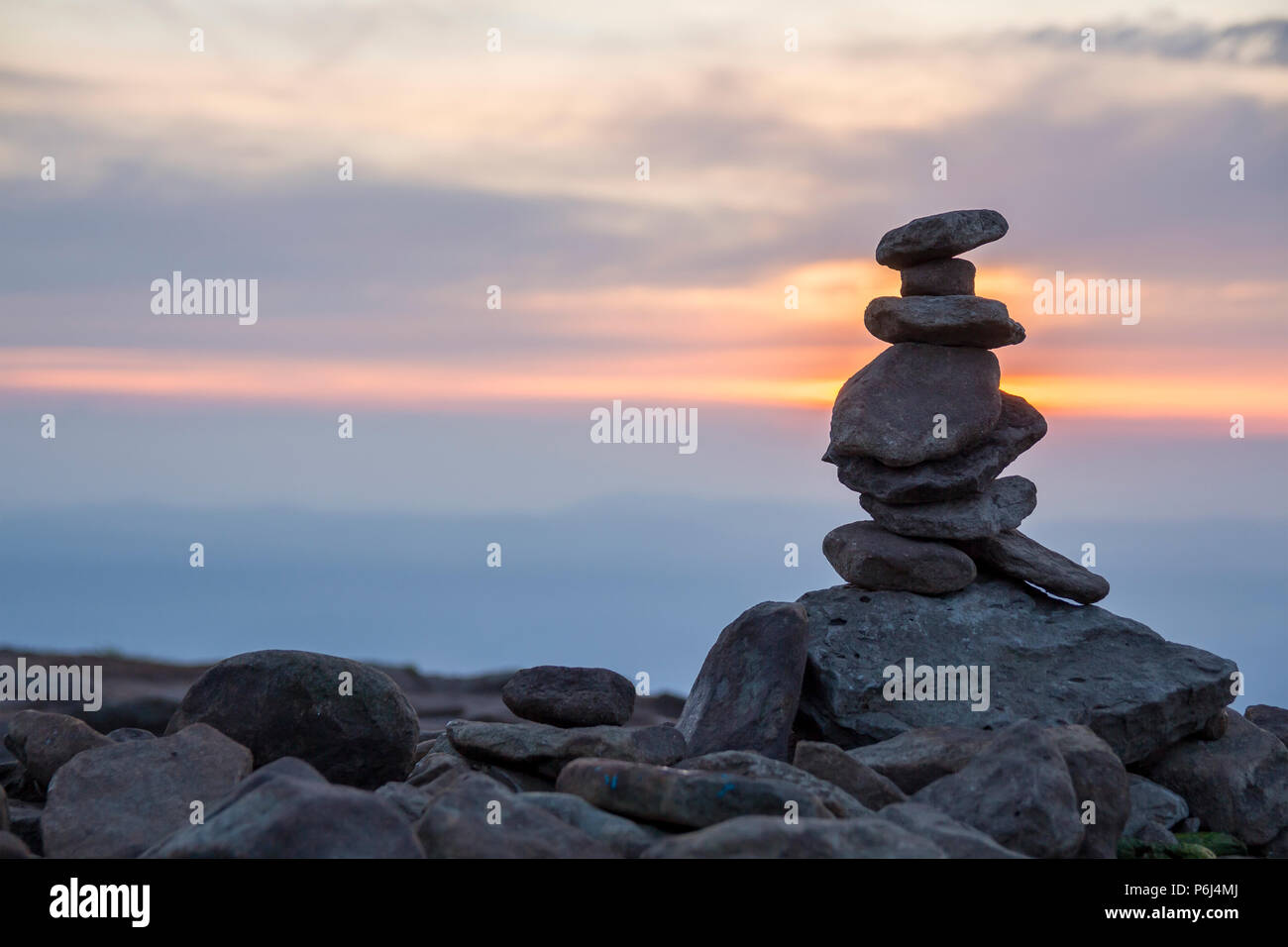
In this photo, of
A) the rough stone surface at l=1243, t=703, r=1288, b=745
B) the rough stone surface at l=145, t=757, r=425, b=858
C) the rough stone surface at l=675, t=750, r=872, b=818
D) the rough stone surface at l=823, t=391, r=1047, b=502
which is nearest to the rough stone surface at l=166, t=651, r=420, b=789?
the rough stone surface at l=675, t=750, r=872, b=818

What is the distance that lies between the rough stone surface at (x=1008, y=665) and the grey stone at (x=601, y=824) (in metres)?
5.26

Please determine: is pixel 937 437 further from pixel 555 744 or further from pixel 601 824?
pixel 601 824

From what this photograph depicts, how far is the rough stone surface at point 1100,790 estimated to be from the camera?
1069 cm

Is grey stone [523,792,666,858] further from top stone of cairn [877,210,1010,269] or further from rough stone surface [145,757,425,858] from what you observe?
top stone of cairn [877,210,1010,269]

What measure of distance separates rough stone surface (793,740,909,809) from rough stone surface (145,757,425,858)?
4262 millimetres

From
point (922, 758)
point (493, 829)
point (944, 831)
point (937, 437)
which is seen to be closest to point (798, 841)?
point (944, 831)

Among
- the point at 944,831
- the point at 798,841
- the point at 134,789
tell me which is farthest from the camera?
the point at 134,789

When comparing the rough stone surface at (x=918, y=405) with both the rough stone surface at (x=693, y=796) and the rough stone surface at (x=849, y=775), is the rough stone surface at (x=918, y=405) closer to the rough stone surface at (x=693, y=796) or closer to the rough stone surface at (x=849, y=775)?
the rough stone surface at (x=849, y=775)

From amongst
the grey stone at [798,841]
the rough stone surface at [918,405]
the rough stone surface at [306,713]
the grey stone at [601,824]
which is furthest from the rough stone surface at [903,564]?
the grey stone at [798,841]

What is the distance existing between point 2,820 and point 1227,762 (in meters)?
12.2

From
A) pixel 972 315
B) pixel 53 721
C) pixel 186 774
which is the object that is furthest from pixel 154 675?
pixel 972 315

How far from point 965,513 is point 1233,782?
4.04m

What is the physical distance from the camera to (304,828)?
7715mm
